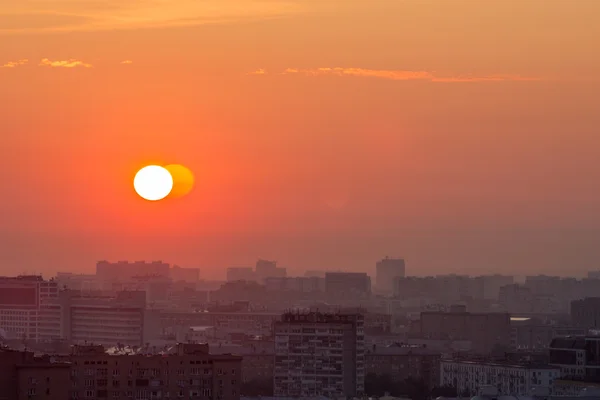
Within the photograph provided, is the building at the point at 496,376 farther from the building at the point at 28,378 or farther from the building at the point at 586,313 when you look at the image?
the building at the point at 586,313

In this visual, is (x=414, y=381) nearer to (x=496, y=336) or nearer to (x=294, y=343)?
(x=294, y=343)

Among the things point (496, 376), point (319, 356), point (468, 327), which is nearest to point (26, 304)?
point (468, 327)

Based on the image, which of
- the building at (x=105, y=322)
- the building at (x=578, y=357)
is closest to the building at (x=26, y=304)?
the building at (x=105, y=322)

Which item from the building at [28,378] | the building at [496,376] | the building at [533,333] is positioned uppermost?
the building at [533,333]


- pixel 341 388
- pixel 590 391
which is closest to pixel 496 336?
pixel 341 388

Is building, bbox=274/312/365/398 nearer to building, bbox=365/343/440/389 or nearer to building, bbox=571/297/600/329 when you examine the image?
building, bbox=365/343/440/389

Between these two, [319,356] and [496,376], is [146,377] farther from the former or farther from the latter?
[496,376]
